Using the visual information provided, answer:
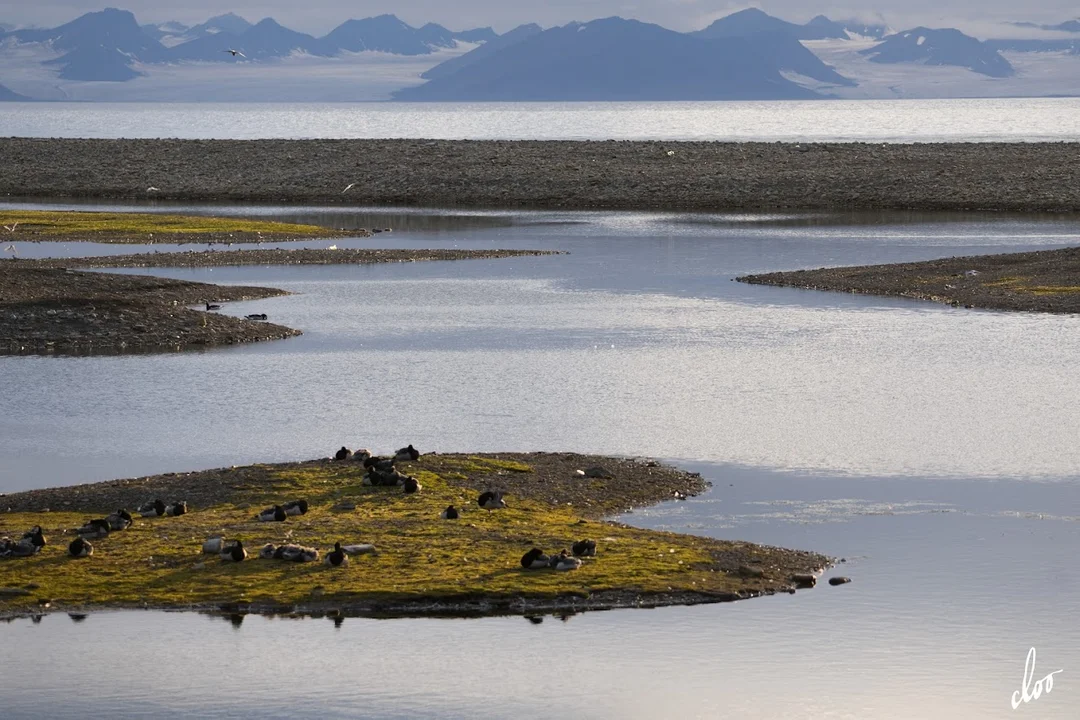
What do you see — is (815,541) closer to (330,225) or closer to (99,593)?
(99,593)

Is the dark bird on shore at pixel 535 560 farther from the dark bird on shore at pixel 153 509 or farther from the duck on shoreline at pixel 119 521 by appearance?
the dark bird on shore at pixel 153 509

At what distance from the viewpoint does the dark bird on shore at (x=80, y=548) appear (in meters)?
22.8

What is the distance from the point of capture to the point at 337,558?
22.6 meters

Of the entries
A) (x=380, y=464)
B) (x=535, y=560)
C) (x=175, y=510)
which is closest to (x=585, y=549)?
Result: (x=535, y=560)

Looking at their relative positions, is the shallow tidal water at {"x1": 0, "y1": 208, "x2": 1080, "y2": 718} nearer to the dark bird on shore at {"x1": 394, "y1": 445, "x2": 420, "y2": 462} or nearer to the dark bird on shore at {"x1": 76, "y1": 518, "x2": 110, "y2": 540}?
the dark bird on shore at {"x1": 394, "y1": 445, "x2": 420, "y2": 462}

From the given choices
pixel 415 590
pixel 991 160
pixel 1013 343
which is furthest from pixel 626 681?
pixel 991 160

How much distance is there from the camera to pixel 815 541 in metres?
24.7

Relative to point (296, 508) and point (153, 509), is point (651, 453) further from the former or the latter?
point (153, 509)

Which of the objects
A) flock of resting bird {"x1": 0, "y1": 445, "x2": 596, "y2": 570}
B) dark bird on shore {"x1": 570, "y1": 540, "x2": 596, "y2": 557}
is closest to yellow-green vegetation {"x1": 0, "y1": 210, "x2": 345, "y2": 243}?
flock of resting bird {"x1": 0, "y1": 445, "x2": 596, "y2": 570}

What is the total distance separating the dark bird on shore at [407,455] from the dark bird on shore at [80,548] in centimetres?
690

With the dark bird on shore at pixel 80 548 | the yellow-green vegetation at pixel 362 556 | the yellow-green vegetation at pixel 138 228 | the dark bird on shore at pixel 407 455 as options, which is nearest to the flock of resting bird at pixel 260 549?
the dark bird on shore at pixel 80 548

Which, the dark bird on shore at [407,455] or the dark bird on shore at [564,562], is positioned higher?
the dark bird on shore at [407,455]

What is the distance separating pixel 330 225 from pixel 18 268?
3305 cm

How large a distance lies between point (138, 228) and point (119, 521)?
194ft
